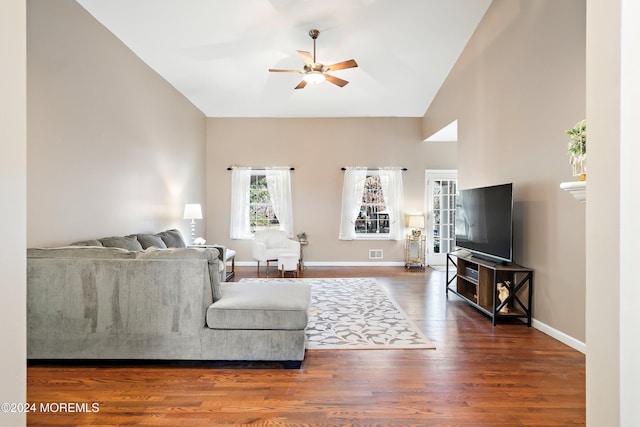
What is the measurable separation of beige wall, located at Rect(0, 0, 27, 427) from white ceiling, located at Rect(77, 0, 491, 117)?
3.21 m

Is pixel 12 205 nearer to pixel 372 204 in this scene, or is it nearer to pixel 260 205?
pixel 260 205

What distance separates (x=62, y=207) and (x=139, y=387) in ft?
6.47

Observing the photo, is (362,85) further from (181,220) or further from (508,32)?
(181,220)

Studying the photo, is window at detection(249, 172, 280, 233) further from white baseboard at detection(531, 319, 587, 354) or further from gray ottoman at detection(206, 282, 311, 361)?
white baseboard at detection(531, 319, 587, 354)

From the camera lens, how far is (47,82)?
9.77 feet

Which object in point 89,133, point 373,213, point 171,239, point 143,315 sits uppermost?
point 89,133

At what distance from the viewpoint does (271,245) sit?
6.63m

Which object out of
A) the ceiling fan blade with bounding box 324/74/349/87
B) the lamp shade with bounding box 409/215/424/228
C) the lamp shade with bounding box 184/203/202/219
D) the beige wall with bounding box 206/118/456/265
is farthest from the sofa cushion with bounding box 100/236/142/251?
the lamp shade with bounding box 409/215/424/228

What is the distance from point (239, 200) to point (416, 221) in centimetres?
381

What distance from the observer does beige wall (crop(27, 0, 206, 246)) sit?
290 centimetres

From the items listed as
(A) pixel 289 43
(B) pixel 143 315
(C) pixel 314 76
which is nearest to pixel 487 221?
(C) pixel 314 76

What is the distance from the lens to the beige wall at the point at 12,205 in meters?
1.02

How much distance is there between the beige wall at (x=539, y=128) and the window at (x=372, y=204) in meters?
2.60

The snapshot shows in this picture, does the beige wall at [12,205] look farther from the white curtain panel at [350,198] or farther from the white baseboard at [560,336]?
the white curtain panel at [350,198]
